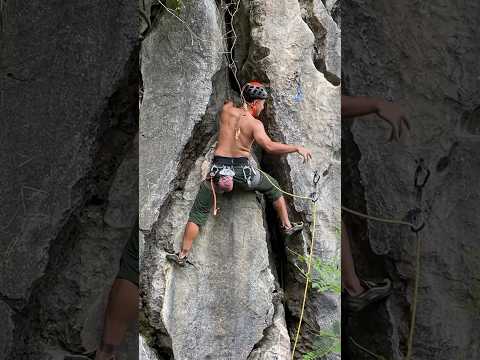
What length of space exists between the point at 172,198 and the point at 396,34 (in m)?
0.96

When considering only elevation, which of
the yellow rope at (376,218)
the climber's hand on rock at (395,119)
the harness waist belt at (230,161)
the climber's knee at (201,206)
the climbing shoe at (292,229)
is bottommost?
the climbing shoe at (292,229)

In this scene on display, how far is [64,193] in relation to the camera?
1.99 meters

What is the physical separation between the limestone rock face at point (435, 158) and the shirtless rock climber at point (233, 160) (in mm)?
632

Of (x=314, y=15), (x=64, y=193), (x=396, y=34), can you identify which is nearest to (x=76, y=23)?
(x=64, y=193)

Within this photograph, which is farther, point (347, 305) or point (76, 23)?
point (347, 305)

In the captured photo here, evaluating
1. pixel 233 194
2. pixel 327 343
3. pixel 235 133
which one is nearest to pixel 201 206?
pixel 233 194

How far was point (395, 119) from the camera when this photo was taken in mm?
1896

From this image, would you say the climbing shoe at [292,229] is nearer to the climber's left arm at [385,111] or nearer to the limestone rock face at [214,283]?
the limestone rock face at [214,283]

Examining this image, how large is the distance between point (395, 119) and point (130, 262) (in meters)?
0.79

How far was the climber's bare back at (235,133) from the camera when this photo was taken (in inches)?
101

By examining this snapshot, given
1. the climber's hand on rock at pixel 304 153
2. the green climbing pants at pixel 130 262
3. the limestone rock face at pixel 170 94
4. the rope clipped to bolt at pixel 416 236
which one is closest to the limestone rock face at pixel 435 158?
the rope clipped to bolt at pixel 416 236

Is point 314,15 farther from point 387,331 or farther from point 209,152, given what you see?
point 387,331

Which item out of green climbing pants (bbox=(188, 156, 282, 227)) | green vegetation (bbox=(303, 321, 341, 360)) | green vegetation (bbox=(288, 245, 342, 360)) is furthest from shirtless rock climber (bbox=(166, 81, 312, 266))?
green vegetation (bbox=(303, 321, 341, 360))

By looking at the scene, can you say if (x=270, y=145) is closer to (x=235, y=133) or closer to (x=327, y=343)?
(x=235, y=133)
